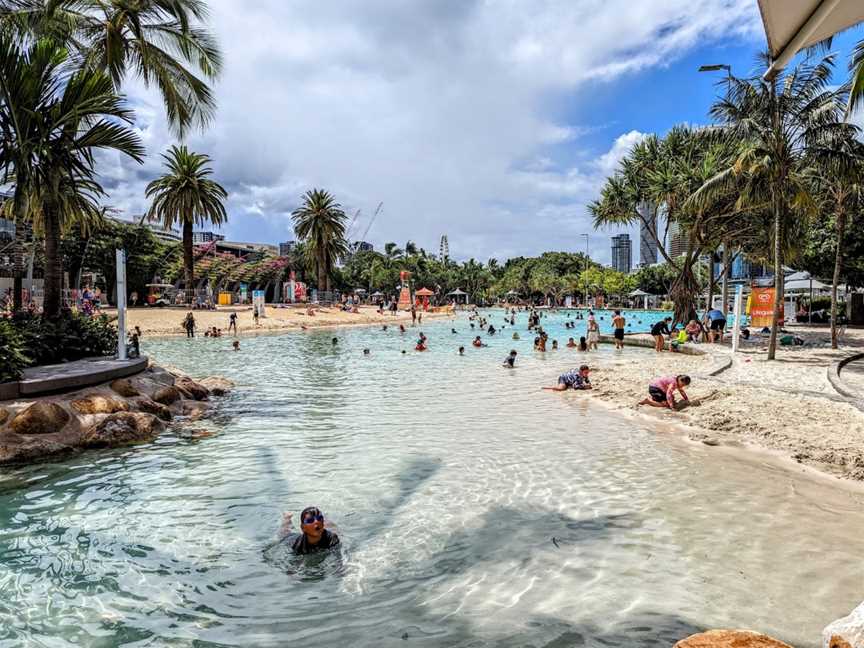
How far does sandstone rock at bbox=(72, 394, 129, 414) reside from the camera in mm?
8859

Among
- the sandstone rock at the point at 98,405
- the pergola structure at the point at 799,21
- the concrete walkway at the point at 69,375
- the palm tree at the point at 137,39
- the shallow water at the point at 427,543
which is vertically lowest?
the shallow water at the point at 427,543

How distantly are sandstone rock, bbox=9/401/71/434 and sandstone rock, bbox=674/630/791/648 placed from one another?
30.0 ft

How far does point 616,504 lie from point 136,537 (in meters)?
5.42

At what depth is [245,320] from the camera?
136ft

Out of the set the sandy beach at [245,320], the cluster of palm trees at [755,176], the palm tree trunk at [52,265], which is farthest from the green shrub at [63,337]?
the sandy beach at [245,320]

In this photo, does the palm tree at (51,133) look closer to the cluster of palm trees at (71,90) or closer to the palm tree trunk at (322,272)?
the cluster of palm trees at (71,90)

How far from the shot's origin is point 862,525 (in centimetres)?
559

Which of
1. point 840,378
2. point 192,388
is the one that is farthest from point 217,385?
point 840,378

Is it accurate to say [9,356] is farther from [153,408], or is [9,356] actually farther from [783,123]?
[783,123]

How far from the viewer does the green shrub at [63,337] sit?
1039 centimetres

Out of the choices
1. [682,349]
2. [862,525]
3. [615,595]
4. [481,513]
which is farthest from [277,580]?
[682,349]

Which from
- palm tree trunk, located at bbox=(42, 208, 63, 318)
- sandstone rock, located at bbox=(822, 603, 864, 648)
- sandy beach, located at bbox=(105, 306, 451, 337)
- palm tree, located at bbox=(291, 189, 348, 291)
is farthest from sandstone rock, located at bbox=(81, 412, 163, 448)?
palm tree, located at bbox=(291, 189, 348, 291)

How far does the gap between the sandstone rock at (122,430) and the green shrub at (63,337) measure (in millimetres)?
2392

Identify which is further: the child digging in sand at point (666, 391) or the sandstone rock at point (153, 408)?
the child digging in sand at point (666, 391)
